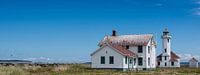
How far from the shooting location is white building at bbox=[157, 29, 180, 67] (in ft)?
268

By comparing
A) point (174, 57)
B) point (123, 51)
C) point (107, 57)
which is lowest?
point (107, 57)

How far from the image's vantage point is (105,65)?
Answer: 173ft

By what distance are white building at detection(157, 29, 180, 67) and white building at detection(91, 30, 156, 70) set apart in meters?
20.9

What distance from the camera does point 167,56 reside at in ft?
275

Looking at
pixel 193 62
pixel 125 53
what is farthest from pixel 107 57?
pixel 193 62

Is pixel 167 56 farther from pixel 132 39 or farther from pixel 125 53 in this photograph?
pixel 125 53

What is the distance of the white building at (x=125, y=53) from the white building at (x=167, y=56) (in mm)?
20917

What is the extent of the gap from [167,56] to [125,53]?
33.5 metres

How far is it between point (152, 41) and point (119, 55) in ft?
29.2

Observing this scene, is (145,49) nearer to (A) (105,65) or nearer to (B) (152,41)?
(B) (152,41)

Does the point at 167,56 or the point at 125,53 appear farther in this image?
the point at 167,56

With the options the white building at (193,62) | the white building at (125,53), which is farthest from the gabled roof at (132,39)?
the white building at (193,62)

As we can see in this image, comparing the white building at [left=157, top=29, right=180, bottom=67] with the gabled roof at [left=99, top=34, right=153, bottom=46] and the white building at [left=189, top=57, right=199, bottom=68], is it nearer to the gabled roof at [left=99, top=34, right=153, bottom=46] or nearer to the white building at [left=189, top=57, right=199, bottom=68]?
the white building at [left=189, top=57, right=199, bottom=68]

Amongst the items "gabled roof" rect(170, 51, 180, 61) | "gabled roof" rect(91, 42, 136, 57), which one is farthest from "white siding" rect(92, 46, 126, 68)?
"gabled roof" rect(170, 51, 180, 61)
